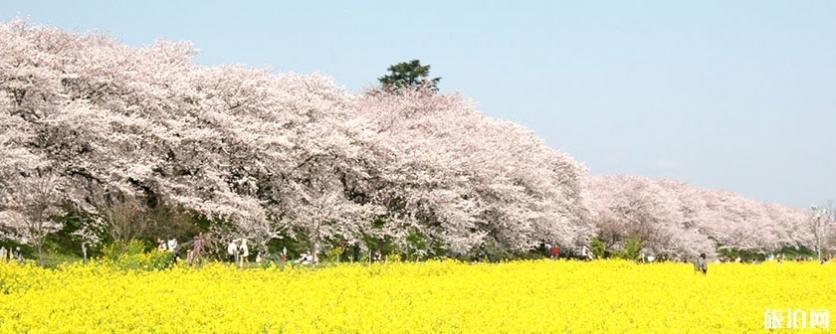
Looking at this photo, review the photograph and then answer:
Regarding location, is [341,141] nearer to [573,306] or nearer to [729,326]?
[573,306]

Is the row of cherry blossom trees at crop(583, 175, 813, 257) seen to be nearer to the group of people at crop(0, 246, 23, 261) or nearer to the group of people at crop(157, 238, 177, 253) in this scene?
the group of people at crop(157, 238, 177, 253)

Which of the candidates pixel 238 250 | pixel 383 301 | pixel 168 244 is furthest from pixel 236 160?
pixel 383 301

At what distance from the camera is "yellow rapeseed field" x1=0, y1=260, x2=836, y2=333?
47.3ft

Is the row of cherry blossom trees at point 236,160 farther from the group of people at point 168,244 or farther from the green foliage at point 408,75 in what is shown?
the green foliage at point 408,75

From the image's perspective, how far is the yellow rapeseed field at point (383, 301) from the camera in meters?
14.4

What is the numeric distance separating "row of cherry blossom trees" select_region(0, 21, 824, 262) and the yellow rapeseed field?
7164 mm

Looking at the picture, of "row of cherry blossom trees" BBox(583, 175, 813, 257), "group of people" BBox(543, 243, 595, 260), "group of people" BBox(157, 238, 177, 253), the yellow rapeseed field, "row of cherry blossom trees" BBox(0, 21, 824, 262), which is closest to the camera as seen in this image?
the yellow rapeseed field

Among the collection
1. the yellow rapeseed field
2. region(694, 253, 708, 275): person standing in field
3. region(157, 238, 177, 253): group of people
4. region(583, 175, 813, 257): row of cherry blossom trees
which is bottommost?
the yellow rapeseed field

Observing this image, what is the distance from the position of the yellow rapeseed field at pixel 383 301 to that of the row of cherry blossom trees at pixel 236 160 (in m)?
7.16

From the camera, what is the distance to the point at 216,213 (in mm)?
34500

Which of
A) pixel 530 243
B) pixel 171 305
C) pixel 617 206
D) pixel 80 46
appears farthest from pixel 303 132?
pixel 617 206

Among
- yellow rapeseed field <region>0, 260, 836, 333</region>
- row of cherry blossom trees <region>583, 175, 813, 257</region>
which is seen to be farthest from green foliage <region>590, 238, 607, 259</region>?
yellow rapeseed field <region>0, 260, 836, 333</region>

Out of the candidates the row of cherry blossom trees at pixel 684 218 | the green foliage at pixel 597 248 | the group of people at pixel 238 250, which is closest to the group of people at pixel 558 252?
the green foliage at pixel 597 248

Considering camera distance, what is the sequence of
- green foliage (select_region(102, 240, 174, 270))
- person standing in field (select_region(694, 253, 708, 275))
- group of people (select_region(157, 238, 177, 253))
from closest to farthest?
1. green foliage (select_region(102, 240, 174, 270))
2. group of people (select_region(157, 238, 177, 253))
3. person standing in field (select_region(694, 253, 708, 275))
